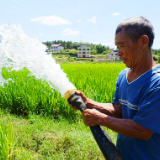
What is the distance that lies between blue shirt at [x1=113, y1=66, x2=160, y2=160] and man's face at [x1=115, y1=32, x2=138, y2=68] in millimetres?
132

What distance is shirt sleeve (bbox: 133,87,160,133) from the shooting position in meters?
0.98

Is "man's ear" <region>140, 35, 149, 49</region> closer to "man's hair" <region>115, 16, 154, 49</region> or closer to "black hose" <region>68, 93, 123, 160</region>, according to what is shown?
"man's hair" <region>115, 16, 154, 49</region>

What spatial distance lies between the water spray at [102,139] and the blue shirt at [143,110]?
208 millimetres

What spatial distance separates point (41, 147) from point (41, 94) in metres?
1.44

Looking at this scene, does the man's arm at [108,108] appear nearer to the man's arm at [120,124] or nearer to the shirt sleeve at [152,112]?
the man's arm at [120,124]

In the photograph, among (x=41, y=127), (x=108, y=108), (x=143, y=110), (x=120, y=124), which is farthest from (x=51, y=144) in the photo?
(x=143, y=110)

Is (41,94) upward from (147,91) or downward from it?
downward

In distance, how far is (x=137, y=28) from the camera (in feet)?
3.54

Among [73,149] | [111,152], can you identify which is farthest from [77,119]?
[111,152]

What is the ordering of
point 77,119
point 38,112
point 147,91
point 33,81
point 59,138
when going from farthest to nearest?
point 33,81 → point 38,112 → point 77,119 → point 59,138 → point 147,91

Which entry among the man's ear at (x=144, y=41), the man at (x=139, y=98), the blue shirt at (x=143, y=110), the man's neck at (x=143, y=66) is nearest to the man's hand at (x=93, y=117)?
the man at (x=139, y=98)

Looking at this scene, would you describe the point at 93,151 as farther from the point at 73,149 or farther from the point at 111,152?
the point at 111,152

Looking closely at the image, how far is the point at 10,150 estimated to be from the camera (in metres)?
1.83

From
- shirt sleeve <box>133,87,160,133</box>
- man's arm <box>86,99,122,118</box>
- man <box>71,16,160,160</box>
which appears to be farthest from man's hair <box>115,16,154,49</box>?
man's arm <box>86,99,122,118</box>
